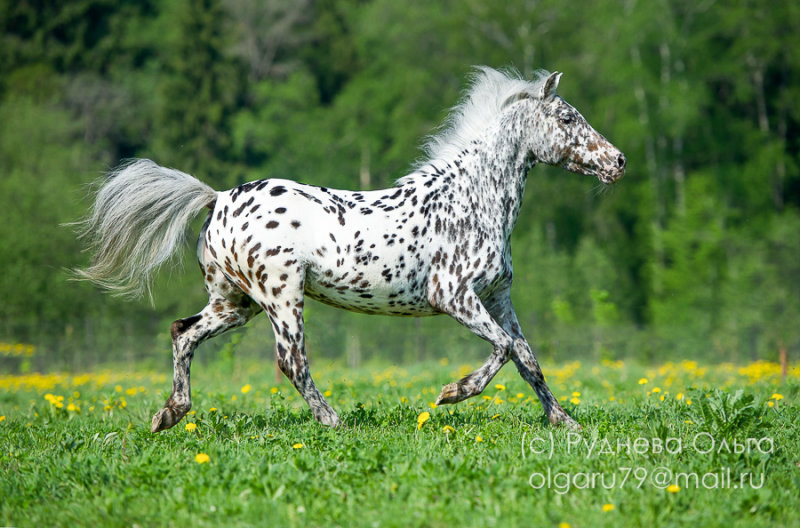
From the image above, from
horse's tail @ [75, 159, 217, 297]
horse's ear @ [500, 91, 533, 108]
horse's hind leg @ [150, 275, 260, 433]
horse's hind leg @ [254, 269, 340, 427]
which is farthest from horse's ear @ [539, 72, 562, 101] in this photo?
horse's hind leg @ [150, 275, 260, 433]

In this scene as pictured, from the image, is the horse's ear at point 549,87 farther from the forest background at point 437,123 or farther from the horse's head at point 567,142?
the forest background at point 437,123

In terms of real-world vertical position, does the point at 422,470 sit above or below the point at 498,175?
below

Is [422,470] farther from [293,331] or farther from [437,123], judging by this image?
[437,123]

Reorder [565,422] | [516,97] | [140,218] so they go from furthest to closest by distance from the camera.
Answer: [516,97] < [140,218] < [565,422]

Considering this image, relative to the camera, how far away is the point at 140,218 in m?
6.89

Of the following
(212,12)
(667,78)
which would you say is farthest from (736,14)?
(212,12)

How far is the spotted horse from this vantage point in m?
6.45

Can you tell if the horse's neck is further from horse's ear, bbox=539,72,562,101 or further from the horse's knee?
the horse's knee

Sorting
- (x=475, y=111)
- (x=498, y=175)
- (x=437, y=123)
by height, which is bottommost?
(x=498, y=175)

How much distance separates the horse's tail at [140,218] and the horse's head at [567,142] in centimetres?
268

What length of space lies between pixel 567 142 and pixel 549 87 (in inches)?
19.0

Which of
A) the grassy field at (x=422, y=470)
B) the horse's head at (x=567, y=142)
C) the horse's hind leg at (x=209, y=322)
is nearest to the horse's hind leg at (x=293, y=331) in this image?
the grassy field at (x=422, y=470)

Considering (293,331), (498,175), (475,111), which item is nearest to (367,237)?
(293,331)

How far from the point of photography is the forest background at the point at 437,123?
24.5 meters
